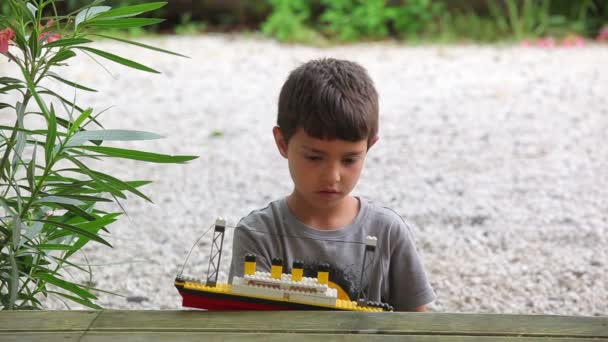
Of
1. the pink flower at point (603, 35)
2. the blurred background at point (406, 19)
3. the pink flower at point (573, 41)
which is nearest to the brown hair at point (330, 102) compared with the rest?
the pink flower at point (573, 41)

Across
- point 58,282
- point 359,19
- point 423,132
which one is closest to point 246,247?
point 58,282

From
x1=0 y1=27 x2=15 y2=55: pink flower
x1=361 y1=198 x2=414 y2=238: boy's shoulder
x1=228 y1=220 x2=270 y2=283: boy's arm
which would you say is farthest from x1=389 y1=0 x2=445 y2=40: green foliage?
x1=0 y1=27 x2=15 y2=55: pink flower

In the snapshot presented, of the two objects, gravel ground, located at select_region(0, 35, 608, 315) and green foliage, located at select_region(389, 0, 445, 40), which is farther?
green foliage, located at select_region(389, 0, 445, 40)

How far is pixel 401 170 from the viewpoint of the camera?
5449mm

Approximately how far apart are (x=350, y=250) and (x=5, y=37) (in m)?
0.99

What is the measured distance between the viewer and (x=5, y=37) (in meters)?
2.04

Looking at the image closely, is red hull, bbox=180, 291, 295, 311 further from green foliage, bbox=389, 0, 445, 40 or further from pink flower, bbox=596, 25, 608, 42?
green foliage, bbox=389, 0, 445, 40

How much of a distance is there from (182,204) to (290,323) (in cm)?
326

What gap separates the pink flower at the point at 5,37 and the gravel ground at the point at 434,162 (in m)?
0.61

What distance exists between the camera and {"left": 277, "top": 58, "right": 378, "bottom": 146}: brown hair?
7.29 feet

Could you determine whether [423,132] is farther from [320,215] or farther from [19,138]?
[19,138]

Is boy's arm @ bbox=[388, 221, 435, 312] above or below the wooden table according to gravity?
below

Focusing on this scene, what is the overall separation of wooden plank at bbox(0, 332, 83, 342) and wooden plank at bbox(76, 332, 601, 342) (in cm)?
2

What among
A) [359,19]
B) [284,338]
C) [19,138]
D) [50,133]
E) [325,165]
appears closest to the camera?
[284,338]
